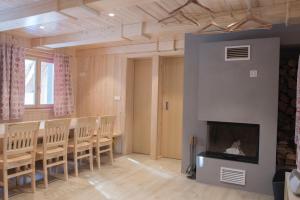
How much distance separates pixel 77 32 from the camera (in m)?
4.55

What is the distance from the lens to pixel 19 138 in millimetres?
3035

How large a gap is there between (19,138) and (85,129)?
121 cm

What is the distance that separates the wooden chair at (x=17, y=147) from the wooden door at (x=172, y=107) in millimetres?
2668

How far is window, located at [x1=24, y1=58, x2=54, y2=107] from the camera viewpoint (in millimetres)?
5094

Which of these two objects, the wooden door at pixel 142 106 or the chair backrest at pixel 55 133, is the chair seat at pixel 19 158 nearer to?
the chair backrest at pixel 55 133

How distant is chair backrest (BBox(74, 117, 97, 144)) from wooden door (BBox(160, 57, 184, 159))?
1579mm

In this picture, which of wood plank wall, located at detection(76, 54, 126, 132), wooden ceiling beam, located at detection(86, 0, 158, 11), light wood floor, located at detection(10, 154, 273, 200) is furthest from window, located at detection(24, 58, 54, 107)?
wooden ceiling beam, located at detection(86, 0, 158, 11)

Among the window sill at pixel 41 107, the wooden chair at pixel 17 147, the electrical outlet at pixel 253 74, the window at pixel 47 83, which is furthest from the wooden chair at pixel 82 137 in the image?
the electrical outlet at pixel 253 74

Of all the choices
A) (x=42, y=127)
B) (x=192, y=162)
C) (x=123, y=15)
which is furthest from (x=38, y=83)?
(x=192, y=162)

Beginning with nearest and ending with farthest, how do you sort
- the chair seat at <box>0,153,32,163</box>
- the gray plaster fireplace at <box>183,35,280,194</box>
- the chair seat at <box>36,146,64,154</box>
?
the chair seat at <box>0,153,32,163</box> → the gray plaster fireplace at <box>183,35,280,194</box> → the chair seat at <box>36,146,64,154</box>

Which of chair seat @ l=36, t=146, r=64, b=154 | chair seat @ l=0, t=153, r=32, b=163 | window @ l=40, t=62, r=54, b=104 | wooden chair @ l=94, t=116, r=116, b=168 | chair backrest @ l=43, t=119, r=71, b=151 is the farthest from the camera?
window @ l=40, t=62, r=54, b=104

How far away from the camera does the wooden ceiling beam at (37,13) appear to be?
113 inches

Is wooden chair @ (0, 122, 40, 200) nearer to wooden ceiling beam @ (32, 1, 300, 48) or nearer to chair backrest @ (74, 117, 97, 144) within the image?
chair backrest @ (74, 117, 97, 144)

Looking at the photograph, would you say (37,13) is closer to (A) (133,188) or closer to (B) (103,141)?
(B) (103,141)
